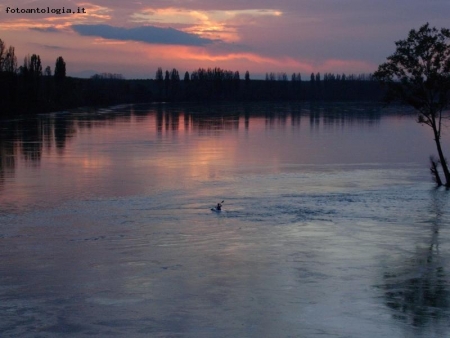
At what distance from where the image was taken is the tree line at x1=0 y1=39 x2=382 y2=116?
76.2 m

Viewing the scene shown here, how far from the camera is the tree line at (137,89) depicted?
76.2 metres

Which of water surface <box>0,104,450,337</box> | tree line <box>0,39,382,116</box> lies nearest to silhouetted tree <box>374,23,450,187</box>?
water surface <box>0,104,450,337</box>

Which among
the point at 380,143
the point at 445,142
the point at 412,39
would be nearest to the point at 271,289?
the point at 412,39

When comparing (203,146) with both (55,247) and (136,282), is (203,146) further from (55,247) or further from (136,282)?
(136,282)

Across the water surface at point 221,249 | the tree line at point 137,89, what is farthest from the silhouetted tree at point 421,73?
the tree line at point 137,89

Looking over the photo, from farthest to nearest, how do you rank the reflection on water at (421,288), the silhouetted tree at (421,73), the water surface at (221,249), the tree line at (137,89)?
1. the tree line at (137,89)
2. the silhouetted tree at (421,73)
3. the reflection on water at (421,288)
4. the water surface at (221,249)

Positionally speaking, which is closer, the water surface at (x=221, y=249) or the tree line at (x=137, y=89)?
the water surface at (x=221, y=249)

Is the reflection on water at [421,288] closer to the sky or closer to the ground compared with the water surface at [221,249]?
closer to the ground

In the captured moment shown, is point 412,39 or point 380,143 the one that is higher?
point 412,39

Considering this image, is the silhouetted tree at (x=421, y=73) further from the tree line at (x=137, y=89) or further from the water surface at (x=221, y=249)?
the tree line at (x=137, y=89)

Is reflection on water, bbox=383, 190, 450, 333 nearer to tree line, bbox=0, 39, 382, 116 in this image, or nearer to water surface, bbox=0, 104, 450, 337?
water surface, bbox=0, 104, 450, 337

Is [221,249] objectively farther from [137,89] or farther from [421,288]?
[137,89]

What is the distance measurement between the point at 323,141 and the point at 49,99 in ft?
191

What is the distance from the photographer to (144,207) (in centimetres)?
1812
